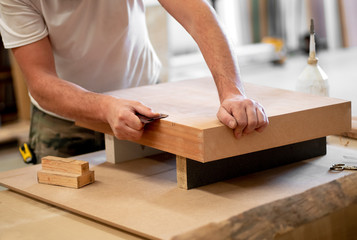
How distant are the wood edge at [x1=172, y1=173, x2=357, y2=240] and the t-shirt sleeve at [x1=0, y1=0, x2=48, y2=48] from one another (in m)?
0.94

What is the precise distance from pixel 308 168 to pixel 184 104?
38 centimetres

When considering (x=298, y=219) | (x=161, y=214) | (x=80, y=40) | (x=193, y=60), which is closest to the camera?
(x=298, y=219)

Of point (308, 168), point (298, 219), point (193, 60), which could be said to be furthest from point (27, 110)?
point (298, 219)

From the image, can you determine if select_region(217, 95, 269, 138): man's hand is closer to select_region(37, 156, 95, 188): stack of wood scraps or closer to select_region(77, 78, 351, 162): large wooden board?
select_region(77, 78, 351, 162): large wooden board

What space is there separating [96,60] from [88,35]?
0.09m

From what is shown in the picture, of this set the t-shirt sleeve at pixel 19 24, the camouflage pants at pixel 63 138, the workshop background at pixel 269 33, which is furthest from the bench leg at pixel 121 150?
the workshop background at pixel 269 33

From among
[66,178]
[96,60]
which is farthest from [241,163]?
[96,60]

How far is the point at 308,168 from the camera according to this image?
5.10ft

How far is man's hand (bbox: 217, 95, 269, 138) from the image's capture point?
1353mm

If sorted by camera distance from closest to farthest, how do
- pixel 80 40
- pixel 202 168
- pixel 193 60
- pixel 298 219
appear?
pixel 298 219 → pixel 202 168 → pixel 80 40 → pixel 193 60

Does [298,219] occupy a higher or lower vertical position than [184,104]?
lower

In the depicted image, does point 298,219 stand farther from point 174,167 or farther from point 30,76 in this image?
point 30,76

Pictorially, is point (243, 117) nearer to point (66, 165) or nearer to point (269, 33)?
point (66, 165)

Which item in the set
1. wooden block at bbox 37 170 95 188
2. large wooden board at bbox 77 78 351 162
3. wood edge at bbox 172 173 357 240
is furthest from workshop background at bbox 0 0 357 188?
wood edge at bbox 172 173 357 240
